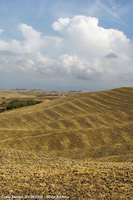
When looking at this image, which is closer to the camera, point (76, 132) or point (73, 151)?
A: point (73, 151)

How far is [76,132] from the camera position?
771 inches

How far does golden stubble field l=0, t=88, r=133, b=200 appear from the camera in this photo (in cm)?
639

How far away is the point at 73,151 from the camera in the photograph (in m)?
15.5

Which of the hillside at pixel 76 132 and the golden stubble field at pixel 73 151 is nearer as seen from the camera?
the golden stubble field at pixel 73 151

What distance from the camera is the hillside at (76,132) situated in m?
15.3

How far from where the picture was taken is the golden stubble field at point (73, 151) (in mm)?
6393

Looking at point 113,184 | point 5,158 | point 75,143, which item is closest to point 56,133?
point 75,143

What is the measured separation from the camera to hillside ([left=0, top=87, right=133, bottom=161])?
15.3 meters

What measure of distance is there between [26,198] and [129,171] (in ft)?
16.6

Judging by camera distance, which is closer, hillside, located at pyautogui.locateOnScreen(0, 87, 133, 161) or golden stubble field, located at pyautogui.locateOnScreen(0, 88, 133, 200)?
golden stubble field, located at pyautogui.locateOnScreen(0, 88, 133, 200)

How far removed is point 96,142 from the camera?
17703 mm

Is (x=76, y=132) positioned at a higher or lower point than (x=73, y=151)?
higher

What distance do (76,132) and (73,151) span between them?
13.9 feet

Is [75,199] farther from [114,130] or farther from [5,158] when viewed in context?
[114,130]
